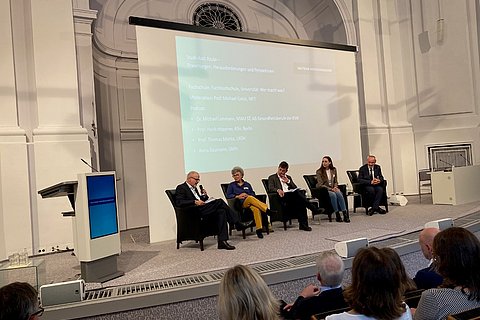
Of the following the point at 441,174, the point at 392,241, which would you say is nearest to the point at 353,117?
the point at 441,174

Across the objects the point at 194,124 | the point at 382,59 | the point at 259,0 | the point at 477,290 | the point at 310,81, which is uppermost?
the point at 259,0

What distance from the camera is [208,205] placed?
466cm

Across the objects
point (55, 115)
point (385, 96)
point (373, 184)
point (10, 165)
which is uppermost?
point (385, 96)

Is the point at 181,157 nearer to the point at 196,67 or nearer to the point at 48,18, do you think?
the point at 196,67

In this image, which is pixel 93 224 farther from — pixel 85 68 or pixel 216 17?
pixel 216 17

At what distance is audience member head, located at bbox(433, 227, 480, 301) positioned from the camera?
5.21 ft

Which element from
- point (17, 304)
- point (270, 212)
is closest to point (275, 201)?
point (270, 212)

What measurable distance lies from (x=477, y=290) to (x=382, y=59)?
7526 millimetres

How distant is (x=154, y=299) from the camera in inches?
115

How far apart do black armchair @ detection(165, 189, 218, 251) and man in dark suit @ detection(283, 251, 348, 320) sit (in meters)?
2.60

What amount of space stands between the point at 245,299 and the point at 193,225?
3.28 metres

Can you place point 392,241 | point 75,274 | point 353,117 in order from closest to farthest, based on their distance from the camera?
point 75,274
point 392,241
point 353,117

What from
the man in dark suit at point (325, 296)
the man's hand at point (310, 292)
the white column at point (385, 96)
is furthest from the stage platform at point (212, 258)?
the white column at point (385, 96)

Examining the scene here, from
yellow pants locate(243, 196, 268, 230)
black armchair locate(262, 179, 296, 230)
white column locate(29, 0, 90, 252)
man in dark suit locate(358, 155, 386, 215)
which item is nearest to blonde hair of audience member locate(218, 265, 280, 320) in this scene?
yellow pants locate(243, 196, 268, 230)
